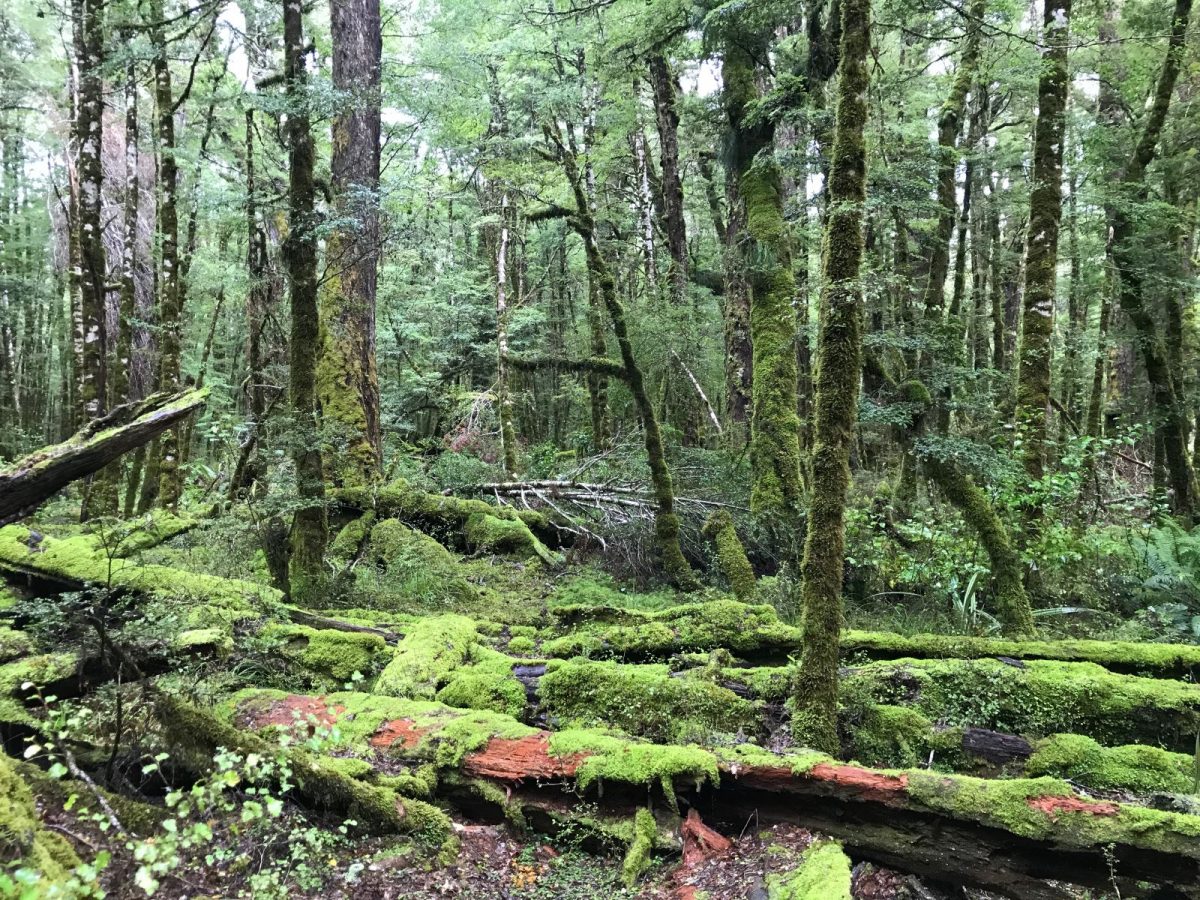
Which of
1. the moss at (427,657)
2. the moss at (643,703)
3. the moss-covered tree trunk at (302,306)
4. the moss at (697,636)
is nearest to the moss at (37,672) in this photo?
the moss at (427,657)

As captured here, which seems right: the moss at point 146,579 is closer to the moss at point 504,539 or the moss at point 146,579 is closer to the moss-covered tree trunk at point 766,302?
the moss at point 504,539

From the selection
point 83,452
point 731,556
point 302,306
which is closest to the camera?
point 83,452

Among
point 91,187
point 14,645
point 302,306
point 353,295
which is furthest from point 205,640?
point 91,187

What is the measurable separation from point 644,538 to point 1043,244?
6.87 meters

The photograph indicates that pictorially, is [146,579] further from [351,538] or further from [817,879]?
[817,879]

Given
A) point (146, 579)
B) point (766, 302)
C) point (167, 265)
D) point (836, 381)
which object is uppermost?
point (167, 265)

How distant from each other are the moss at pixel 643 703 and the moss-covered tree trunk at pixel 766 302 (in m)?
4.78

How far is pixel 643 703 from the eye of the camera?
15.8 feet

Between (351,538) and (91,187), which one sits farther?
(351,538)

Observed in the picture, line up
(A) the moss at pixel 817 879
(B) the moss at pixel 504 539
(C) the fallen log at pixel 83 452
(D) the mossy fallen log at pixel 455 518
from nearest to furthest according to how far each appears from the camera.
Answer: (A) the moss at pixel 817 879 → (C) the fallen log at pixel 83 452 → (D) the mossy fallen log at pixel 455 518 → (B) the moss at pixel 504 539

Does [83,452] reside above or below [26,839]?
above

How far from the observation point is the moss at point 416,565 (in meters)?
8.67

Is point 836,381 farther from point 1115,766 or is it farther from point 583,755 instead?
point 1115,766

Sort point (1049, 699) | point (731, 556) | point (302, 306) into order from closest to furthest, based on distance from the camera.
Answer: point (1049, 699) → point (302, 306) → point (731, 556)
